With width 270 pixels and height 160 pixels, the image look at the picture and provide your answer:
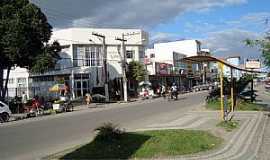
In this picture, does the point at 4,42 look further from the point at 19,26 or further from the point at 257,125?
the point at 257,125

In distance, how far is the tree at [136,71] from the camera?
67.9m

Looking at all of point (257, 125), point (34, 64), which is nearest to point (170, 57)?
point (34, 64)

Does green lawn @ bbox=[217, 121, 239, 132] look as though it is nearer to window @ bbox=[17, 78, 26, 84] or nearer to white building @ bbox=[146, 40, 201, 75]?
window @ bbox=[17, 78, 26, 84]

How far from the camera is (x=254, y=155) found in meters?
11.4

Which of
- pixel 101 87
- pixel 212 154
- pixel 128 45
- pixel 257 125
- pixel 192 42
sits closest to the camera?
pixel 212 154

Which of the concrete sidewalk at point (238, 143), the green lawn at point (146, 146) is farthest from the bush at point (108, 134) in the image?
the concrete sidewalk at point (238, 143)

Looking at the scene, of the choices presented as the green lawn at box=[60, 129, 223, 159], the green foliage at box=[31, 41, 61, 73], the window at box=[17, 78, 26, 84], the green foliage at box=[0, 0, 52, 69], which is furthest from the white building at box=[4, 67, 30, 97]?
the green lawn at box=[60, 129, 223, 159]

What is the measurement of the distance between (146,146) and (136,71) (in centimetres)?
5608

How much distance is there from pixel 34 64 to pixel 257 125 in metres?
29.6

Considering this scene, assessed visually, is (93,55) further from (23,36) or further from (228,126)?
(228,126)

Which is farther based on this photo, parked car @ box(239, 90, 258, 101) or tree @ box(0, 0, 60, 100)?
tree @ box(0, 0, 60, 100)

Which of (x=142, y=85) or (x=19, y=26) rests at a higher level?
(x=19, y=26)

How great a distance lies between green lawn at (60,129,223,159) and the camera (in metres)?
11.4

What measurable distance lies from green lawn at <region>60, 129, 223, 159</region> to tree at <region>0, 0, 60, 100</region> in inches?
1207
